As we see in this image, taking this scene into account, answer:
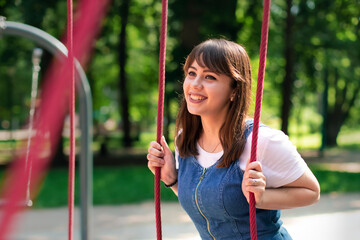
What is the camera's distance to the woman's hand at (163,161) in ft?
6.68

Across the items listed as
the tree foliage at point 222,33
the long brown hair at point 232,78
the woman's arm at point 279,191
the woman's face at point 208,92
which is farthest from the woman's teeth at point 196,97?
the tree foliage at point 222,33

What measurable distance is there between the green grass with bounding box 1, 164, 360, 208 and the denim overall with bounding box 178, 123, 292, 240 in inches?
291

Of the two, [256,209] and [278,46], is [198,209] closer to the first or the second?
[256,209]

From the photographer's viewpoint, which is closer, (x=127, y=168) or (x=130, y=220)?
(x=130, y=220)

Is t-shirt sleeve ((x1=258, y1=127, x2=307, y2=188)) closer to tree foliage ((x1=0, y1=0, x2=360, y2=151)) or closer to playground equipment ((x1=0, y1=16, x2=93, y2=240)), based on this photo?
playground equipment ((x1=0, y1=16, x2=93, y2=240))

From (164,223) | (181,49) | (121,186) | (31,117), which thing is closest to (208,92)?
(31,117)

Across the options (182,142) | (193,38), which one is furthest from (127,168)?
(182,142)

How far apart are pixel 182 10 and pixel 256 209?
12.2 meters

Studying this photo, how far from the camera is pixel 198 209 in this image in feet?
5.87

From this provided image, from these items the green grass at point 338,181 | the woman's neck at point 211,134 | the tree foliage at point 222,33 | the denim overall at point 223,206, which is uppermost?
the tree foliage at point 222,33

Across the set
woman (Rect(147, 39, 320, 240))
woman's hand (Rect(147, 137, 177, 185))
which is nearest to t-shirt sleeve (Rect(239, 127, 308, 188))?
woman (Rect(147, 39, 320, 240))

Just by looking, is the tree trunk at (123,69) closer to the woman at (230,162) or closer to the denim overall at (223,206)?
the woman at (230,162)

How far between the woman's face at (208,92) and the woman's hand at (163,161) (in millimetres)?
275

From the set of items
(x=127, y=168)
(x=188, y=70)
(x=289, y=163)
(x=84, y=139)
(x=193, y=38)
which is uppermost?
(x=193, y=38)
